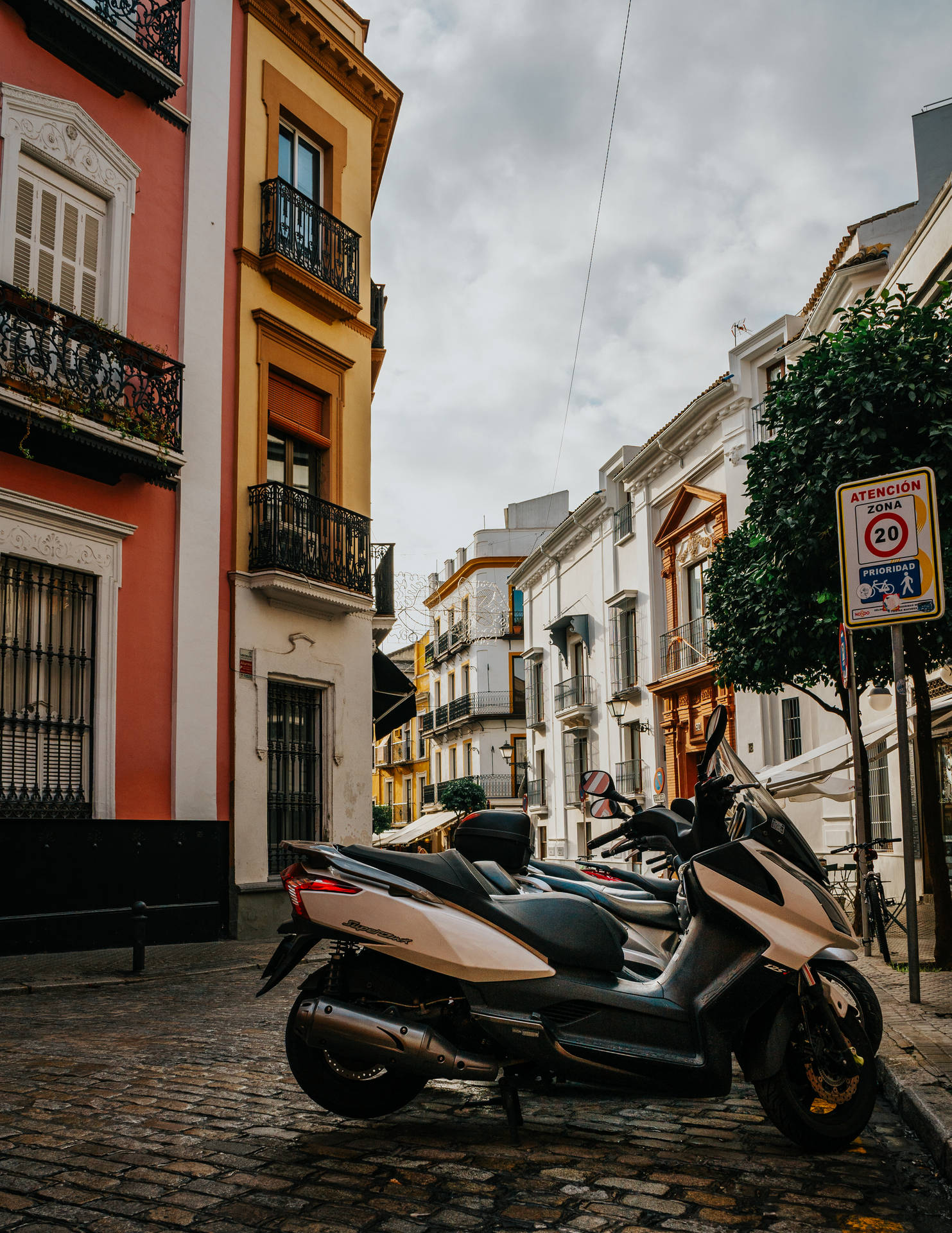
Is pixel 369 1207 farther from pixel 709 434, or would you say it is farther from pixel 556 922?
pixel 709 434

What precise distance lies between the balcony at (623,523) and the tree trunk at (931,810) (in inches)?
816

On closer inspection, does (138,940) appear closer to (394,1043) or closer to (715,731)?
(394,1043)

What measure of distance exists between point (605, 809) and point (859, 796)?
4.79 meters

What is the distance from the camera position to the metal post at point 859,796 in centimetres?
Answer: 863

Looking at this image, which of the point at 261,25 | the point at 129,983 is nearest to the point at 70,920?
the point at 129,983

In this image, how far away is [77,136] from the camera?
1156cm

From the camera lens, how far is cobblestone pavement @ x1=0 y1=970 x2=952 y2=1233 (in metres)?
3.21

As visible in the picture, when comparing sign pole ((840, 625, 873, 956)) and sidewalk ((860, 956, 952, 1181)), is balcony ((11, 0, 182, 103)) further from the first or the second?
sidewalk ((860, 956, 952, 1181))

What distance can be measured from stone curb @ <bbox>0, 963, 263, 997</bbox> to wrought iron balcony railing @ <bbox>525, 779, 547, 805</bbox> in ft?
92.6

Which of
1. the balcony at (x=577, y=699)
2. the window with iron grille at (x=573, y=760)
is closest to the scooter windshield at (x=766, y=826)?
the balcony at (x=577, y=699)

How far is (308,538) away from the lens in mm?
14180

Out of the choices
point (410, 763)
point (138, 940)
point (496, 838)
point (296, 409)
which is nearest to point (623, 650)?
point (296, 409)

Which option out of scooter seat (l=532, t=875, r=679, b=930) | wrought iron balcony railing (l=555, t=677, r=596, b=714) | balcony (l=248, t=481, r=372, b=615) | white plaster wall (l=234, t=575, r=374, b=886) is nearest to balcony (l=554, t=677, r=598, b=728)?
wrought iron balcony railing (l=555, t=677, r=596, b=714)

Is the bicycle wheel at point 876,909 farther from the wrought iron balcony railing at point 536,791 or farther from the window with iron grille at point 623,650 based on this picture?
the wrought iron balcony railing at point 536,791
